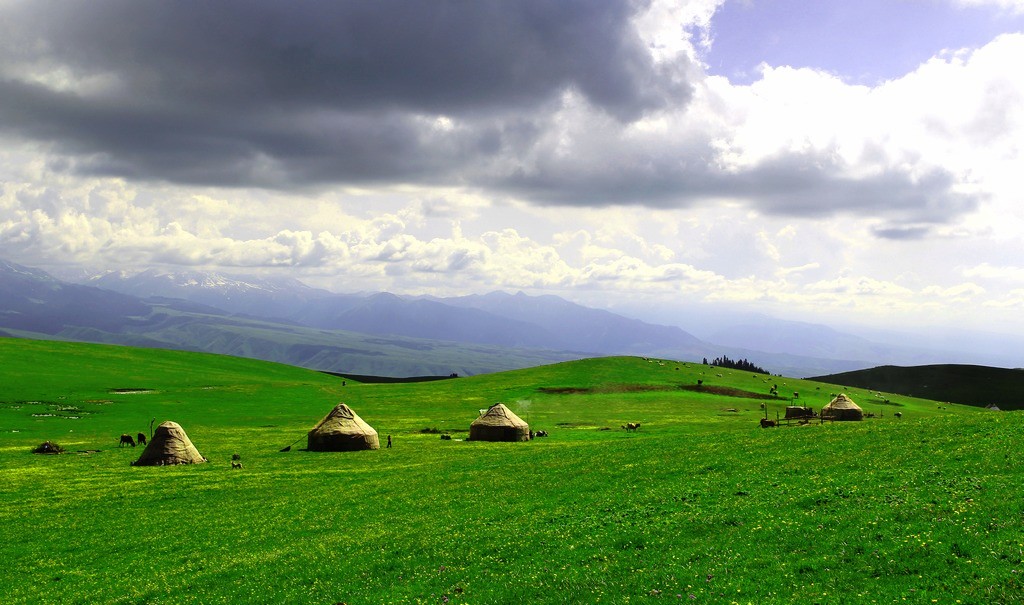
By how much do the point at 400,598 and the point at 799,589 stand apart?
449 inches

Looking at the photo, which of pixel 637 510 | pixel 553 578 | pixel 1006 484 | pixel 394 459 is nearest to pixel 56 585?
pixel 553 578

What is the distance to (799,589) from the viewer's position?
15.5 m

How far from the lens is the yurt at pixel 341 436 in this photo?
195 feet

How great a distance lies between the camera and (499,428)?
67.6 m

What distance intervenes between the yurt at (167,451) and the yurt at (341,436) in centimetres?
1093

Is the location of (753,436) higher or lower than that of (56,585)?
higher

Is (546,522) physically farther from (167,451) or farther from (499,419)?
(499,419)

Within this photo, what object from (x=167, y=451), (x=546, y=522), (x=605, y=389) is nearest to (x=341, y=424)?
(x=167, y=451)

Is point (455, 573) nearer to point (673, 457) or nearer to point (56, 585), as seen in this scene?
point (56, 585)

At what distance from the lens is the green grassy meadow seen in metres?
16.7

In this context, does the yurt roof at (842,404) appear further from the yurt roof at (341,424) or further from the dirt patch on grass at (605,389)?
the yurt roof at (341,424)

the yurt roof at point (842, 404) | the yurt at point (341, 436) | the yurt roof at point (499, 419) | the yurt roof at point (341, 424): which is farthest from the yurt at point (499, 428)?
the yurt roof at point (842, 404)

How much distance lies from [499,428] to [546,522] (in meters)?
42.8

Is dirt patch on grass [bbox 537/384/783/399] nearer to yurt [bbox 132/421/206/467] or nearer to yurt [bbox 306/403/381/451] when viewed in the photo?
yurt [bbox 306/403/381/451]
